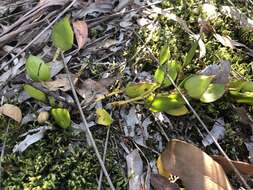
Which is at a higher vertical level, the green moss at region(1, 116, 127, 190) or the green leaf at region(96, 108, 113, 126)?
the green leaf at region(96, 108, 113, 126)

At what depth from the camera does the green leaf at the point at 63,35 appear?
129 cm

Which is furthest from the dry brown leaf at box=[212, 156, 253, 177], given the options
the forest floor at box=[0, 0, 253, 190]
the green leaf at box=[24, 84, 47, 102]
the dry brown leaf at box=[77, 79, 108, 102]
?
the green leaf at box=[24, 84, 47, 102]

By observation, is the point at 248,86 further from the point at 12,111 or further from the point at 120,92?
the point at 12,111

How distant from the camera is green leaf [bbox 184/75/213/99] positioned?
1206 mm

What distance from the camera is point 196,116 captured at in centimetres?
117

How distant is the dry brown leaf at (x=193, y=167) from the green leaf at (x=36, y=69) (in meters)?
0.41

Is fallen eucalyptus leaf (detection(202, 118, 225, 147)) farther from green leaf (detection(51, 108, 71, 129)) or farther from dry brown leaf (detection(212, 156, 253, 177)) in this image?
green leaf (detection(51, 108, 71, 129))

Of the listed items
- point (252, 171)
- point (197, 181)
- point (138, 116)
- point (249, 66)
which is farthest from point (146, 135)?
point (249, 66)

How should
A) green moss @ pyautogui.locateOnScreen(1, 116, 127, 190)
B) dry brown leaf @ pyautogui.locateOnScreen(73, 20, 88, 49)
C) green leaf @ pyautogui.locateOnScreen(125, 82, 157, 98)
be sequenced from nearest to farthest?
green moss @ pyautogui.locateOnScreen(1, 116, 127, 190) < green leaf @ pyautogui.locateOnScreen(125, 82, 157, 98) < dry brown leaf @ pyautogui.locateOnScreen(73, 20, 88, 49)

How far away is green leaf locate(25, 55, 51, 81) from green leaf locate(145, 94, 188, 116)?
0.31 meters

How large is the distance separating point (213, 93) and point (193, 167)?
0.23 m

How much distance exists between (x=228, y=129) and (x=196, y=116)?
0.14 meters

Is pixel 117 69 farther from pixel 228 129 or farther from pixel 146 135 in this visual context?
pixel 228 129

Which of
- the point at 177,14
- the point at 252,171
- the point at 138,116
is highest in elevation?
the point at 177,14
